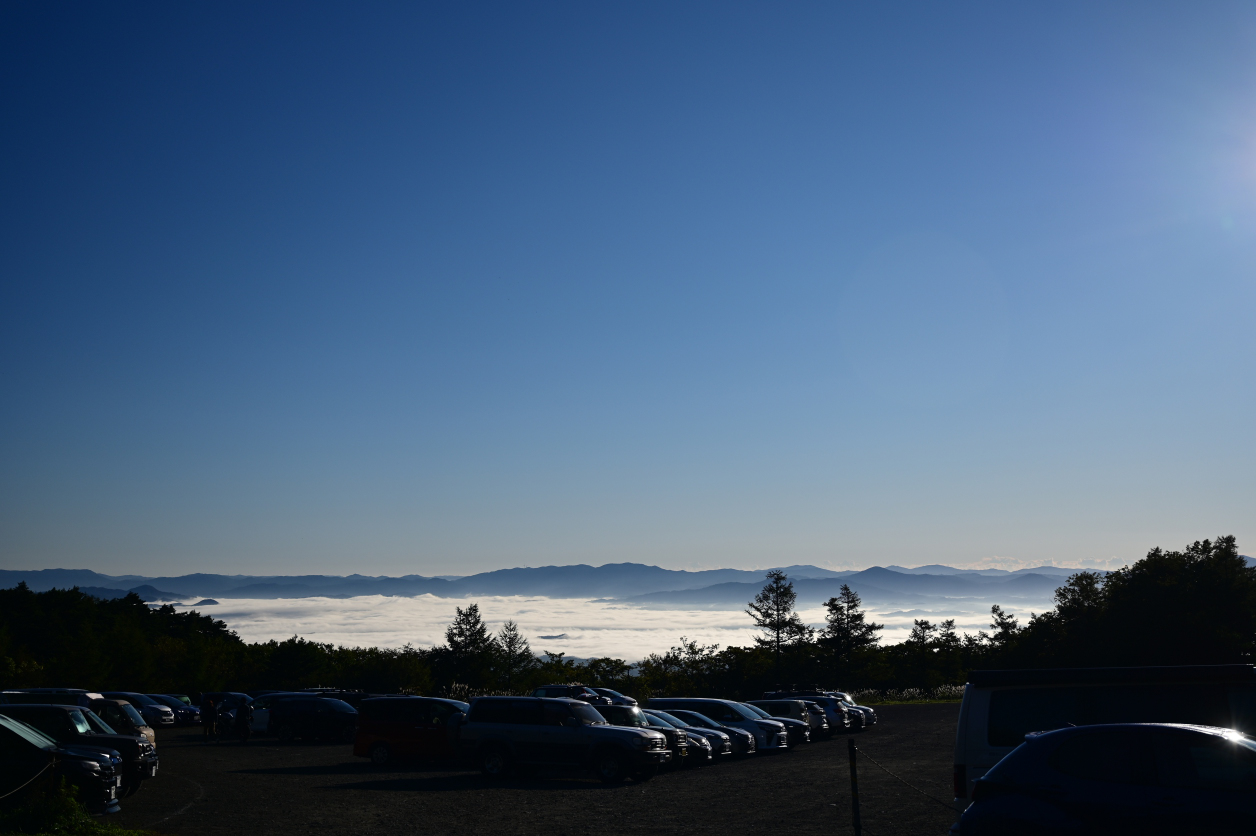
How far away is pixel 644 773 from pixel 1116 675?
12.5 m

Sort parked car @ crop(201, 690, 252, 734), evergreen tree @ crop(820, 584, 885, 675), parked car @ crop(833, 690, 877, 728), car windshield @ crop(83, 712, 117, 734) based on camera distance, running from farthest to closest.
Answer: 1. evergreen tree @ crop(820, 584, 885, 675)
2. parked car @ crop(833, 690, 877, 728)
3. parked car @ crop(201, 690, 252, 734)
4. car windshield @ crop(83, 712, 117, 734)

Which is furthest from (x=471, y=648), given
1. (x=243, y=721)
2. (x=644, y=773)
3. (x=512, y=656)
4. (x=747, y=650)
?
(x=644, y=773)

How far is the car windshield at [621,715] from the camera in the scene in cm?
2364

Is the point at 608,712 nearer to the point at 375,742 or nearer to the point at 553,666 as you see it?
the point at 375,742

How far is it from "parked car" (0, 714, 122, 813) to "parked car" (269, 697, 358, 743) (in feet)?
59.2

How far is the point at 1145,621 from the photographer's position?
43656 mm

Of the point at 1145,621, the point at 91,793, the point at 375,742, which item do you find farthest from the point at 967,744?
the point at 1145,621

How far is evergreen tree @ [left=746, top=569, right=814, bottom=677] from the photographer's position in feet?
293

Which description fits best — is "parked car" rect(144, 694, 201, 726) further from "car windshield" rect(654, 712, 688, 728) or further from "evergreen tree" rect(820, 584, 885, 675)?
"evergreen tree" rect(820, 584, 885, 675)

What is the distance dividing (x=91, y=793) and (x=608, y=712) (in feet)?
42.3

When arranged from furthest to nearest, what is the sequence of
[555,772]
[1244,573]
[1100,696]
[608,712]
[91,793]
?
[1244,573], [608,712], [555,772], [91,793], [1100,696]

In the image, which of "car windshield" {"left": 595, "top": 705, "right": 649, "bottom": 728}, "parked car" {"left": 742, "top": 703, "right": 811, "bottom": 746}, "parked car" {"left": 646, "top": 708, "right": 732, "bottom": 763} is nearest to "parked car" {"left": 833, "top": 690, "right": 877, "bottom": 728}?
"parked car" {"left": 742, "top": 703, "right": 811, "bottom": 746}

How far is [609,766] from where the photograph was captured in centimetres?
1998

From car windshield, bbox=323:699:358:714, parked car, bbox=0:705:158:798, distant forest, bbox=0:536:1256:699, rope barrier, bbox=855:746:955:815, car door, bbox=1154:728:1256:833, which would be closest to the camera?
car door, bbox=1154:728:1256:833
